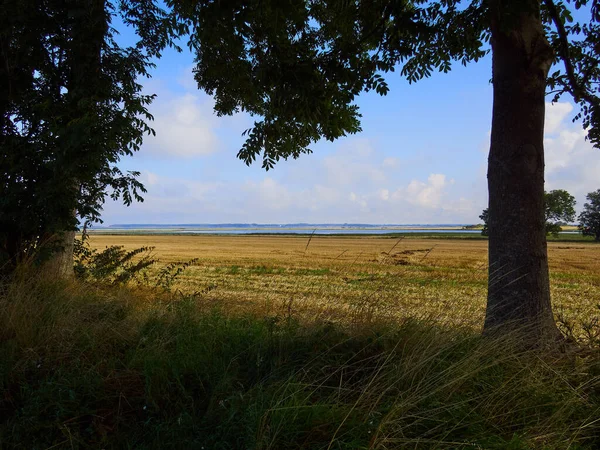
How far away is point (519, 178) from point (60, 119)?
5.74m

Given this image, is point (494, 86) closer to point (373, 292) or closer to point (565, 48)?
point (565, 48)

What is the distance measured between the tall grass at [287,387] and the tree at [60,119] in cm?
206

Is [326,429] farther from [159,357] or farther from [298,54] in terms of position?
[298,54]

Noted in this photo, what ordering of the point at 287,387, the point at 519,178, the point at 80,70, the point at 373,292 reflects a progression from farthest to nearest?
the point at 80,70 < the point at 373,292 < the point at 519,178 < the point at 287,387

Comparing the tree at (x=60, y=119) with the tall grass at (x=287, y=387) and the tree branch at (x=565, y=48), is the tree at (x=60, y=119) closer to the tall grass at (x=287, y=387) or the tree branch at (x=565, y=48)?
the tall grass at (x=287, y=387)

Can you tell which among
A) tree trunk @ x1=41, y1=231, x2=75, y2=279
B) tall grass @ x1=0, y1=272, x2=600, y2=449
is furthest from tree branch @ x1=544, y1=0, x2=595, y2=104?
tree trunk @ x1=41, y1=231, x2=75, y2=279

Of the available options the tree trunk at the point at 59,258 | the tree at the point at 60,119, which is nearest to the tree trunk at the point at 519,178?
the tree at the point at 60,119

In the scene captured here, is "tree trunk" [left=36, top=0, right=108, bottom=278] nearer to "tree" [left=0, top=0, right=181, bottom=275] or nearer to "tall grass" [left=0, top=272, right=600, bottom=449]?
"tree" [left=0, top=0, right=181, bottom=275]

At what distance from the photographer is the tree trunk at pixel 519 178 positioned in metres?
4.07

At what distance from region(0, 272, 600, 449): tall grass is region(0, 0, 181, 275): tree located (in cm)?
206

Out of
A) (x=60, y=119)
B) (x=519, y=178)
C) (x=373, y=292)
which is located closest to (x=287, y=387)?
(x=373, y=292)

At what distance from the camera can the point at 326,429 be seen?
8.20 feet

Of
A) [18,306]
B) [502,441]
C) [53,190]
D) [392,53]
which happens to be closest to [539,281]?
[502,441]

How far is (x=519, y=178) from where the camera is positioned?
163 inches
